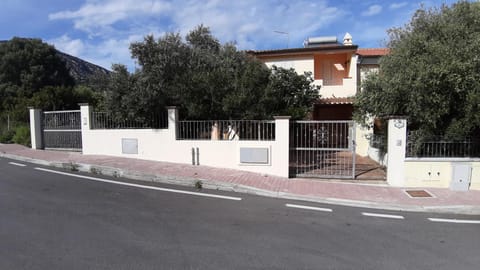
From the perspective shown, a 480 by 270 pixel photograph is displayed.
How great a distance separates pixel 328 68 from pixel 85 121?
13.3 metres

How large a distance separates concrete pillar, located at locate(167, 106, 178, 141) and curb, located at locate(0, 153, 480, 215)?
2.11 meters

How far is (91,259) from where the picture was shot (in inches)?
162

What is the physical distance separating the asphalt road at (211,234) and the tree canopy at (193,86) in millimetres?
3928

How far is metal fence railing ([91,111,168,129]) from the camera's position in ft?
39.6

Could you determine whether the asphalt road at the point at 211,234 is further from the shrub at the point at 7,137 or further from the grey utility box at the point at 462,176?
the shrub at the point at 7,137

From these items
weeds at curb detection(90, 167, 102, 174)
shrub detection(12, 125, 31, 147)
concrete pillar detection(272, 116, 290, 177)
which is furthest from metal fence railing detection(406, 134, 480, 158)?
shrub detection(12, 125, 31, 147)

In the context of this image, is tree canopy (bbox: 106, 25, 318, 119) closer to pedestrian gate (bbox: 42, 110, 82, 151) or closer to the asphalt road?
pedestrian gate (bbox: 42, 110, 82, 151)

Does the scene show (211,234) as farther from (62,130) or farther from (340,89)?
(340,89)

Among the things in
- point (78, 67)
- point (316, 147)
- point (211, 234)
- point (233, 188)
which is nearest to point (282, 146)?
point (316, 147)

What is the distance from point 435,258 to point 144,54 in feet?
33.8

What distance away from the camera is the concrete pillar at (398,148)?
352 inches

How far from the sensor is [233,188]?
28.2 feet

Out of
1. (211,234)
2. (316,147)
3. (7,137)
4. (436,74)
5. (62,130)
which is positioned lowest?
(211,234)

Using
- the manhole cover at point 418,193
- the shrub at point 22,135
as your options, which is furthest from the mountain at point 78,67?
the manhole cover at point 418,193
